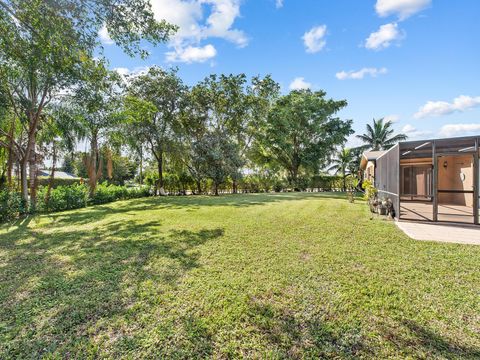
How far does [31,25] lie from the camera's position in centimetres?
646

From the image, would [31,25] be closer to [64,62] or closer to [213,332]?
[64,62]

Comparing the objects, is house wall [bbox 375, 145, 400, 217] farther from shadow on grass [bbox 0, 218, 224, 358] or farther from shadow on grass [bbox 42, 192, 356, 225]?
shadow on grass [bbox 0, 218, 224, 358]

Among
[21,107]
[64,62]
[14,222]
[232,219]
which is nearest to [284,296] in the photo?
[232,219]

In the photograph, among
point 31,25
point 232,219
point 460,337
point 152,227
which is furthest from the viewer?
point 232,219

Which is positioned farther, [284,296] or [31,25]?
[31,25]

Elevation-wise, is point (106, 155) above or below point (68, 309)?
above

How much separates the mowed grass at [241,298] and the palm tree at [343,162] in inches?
983

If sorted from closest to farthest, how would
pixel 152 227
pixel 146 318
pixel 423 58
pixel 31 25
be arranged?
pixel 146 318, pixel 31 25, pixel 152 227, pixel 423 58

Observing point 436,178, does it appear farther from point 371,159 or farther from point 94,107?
Answer: point 94,107

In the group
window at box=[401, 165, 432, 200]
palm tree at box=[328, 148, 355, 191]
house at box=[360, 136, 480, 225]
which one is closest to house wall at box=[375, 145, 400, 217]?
house at box=[360, 136, 480, 225]

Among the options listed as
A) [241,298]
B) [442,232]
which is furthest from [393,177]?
[241,298]

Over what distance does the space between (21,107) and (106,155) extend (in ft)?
22.0

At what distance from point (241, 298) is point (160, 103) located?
65.1 feet

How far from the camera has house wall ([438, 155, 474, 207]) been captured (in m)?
11.0
